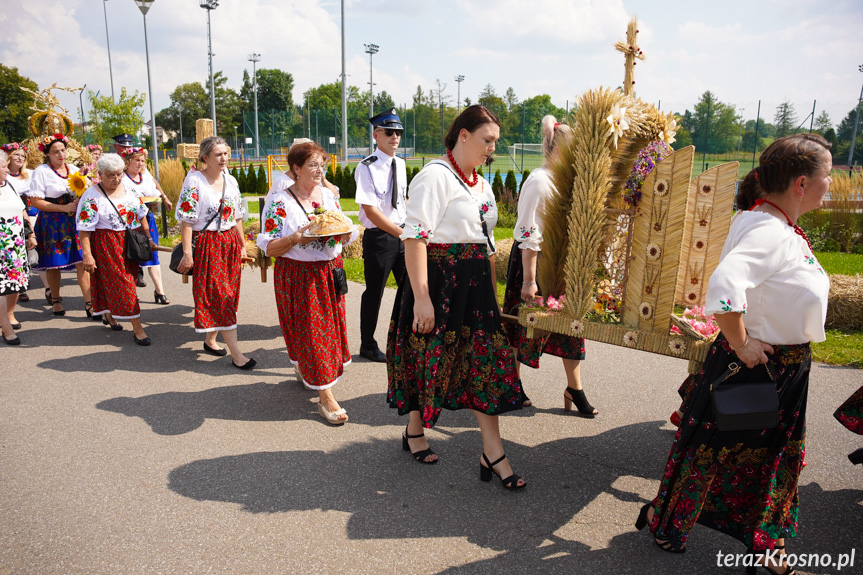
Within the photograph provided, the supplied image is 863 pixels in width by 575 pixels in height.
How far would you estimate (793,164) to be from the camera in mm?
2400

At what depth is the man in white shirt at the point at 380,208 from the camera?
5.64 meters

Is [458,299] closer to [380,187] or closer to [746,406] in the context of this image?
[746,406]

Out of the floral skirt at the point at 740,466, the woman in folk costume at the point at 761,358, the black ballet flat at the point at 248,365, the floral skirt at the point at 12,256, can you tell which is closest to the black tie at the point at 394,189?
the black ballet flat at the point at 248,365

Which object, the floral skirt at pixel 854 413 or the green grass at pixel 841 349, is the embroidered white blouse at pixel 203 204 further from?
the green grass at pixel 841 349

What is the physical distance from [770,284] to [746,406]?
499 millimetres

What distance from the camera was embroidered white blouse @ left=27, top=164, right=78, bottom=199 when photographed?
24.4ft

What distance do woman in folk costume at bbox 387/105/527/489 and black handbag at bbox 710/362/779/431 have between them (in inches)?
48.1

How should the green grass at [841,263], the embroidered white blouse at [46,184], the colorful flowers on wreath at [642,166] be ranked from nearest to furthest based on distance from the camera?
the colorful flowers on wreath at [642,166] < the embroidered white blouse at [46,184] < the green grass at [841,263]

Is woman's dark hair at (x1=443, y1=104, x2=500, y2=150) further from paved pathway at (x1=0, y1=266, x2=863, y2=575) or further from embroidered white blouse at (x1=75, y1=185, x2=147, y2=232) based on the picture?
embroidered white blouse at (x1=75, y1=185, x2=147, y2=232)

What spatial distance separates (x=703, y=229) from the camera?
361 cm

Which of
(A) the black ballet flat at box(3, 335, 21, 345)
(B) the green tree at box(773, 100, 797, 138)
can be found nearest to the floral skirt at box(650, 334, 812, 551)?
(A) the black ballet flat at box(3, 335, 21, 345)

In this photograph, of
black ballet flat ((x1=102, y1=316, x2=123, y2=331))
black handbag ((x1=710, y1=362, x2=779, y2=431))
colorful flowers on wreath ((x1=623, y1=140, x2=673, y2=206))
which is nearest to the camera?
black handbag ((x1=710, y1=362, x2=779, y2=431))

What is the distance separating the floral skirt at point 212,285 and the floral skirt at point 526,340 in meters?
2.75

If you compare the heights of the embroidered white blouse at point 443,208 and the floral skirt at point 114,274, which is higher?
the embroidered white blouse at point 443,208
